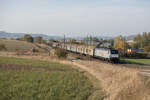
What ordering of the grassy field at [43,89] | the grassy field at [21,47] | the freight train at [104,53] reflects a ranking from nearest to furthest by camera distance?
the grassy field at [43,89] → the freight train at [104,53] → the grassy field at [21,47]

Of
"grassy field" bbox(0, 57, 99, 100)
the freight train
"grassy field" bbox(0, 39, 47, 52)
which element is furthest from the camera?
"grassy field" bbox(0, 39, 47, 52)

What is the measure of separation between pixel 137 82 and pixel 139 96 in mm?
2097

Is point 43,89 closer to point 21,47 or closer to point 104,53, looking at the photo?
point 104,53

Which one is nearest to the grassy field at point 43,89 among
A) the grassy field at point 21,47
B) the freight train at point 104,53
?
the freight train at point 104,53

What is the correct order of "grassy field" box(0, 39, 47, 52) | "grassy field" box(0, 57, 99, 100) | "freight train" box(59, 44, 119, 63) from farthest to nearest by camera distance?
"grassy field" box(0, 39, 47, 52) → "freight train" box(59, 44, 119, 63) → "grassy field" box(0, 57, 99, 100)

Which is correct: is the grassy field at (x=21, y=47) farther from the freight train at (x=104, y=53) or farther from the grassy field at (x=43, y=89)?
the grassy field at (x=43, y=89)

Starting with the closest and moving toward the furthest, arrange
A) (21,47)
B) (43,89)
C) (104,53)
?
(43,89) < (104,53) < (21,47)

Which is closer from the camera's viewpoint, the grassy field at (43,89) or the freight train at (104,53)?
the grassy field at (43,89)

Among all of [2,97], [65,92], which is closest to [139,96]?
[65,92]

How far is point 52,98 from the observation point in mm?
16094

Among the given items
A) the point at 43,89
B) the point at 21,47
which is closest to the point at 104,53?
the point at 43,89

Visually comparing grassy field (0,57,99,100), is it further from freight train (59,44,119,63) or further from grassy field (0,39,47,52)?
grassy field (0,39,47,52)

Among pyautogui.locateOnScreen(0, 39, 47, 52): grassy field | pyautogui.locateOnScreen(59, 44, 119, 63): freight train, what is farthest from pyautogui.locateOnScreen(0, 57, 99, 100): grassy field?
pyautogui.locateOnScreen(0, 39, 47, 52): grassy field

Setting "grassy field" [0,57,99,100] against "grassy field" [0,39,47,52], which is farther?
"grassy field" [0,39,47,52]
